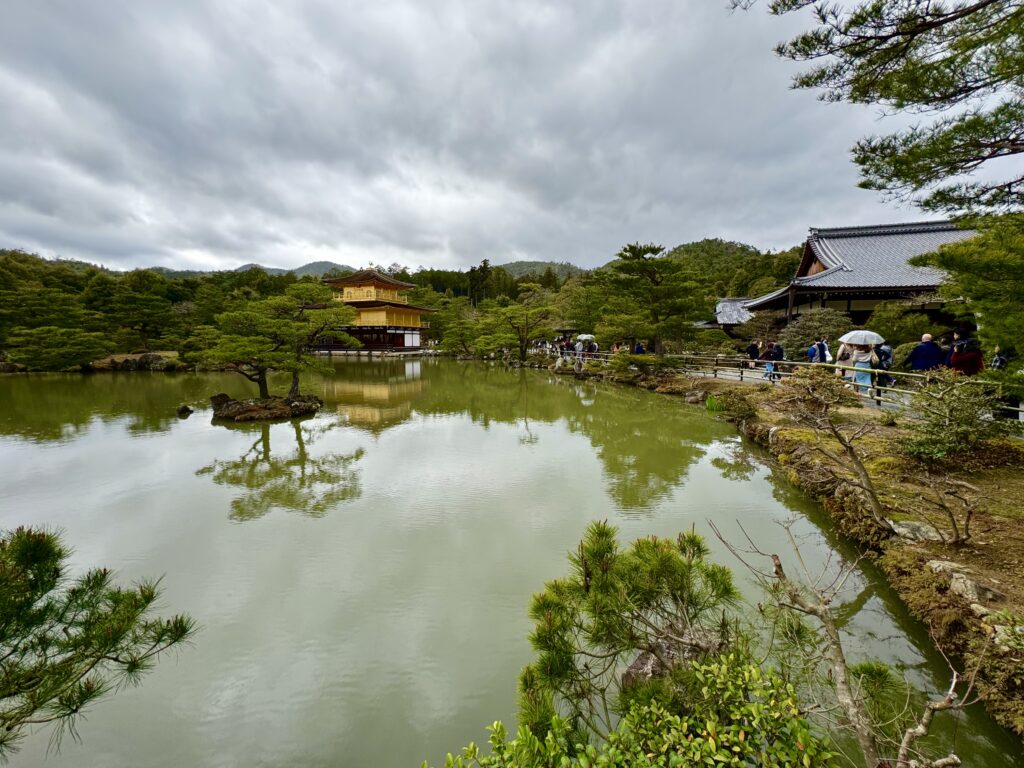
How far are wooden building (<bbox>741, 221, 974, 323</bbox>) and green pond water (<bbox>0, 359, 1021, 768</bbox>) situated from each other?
706 centimetres

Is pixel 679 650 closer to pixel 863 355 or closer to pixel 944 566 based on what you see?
pixel 944 566

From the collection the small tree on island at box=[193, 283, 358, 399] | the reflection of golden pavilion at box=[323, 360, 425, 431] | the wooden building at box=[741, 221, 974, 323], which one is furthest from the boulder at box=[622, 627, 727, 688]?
the wooden building at box=[741, 221, 974, 323]

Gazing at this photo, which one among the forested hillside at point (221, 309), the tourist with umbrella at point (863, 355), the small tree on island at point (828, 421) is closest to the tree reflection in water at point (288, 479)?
the small tree on island at point (828, 421)

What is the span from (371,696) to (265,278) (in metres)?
38.6

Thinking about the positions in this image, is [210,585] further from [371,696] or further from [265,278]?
[265,278]

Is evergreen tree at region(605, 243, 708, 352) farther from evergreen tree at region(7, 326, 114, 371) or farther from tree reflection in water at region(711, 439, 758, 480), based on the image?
evergreen tree at region(7, 326, 114, 371)

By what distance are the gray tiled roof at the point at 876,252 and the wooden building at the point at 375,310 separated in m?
21.4

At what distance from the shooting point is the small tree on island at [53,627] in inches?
50.0

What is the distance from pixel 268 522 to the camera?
4.19m

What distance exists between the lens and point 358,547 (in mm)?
3703

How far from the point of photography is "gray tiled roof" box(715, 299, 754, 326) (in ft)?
62.1

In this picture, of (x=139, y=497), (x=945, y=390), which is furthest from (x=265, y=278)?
(x=945, y=390)

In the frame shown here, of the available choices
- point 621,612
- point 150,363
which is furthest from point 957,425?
point 150,363

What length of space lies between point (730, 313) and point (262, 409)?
19044 millimetres
